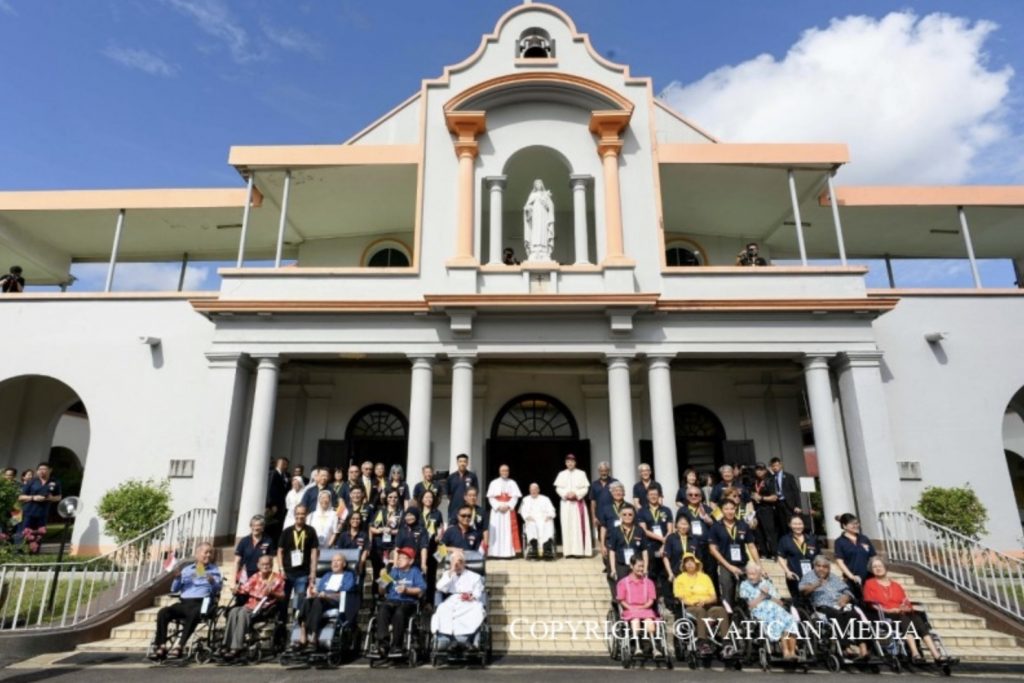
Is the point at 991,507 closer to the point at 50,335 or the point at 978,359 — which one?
the point at 978,359

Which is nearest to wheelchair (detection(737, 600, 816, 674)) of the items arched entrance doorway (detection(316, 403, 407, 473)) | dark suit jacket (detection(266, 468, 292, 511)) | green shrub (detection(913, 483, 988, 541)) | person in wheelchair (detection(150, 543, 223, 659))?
green shrub (detection(913, 483, 988, 541))

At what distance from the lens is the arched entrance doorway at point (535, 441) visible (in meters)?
13.8

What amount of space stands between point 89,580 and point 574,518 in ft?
24.8

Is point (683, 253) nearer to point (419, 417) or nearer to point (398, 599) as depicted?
point (419, 417)

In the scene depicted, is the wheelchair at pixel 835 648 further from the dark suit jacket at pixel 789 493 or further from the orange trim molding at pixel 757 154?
the orange trim molding at pixel 757 154

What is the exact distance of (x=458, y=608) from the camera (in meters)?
6.80

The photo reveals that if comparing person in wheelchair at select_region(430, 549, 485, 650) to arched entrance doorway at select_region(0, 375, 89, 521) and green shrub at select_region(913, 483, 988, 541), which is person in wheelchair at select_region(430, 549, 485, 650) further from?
arched entrance doorway at select_region(0, 375, 89, 521)

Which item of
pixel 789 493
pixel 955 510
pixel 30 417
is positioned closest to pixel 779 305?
pixel 789 493

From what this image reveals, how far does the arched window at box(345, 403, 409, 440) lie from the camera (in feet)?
46.5

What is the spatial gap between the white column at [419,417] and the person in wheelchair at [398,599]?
3.54m

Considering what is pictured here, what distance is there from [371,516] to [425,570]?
169 centimetres

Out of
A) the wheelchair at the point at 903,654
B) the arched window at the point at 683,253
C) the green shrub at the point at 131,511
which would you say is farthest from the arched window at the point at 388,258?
the wheelchair at the point at 903,654

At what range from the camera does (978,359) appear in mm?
12555

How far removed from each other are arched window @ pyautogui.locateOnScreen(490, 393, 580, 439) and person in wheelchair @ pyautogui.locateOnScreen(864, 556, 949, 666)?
24.2 ft
